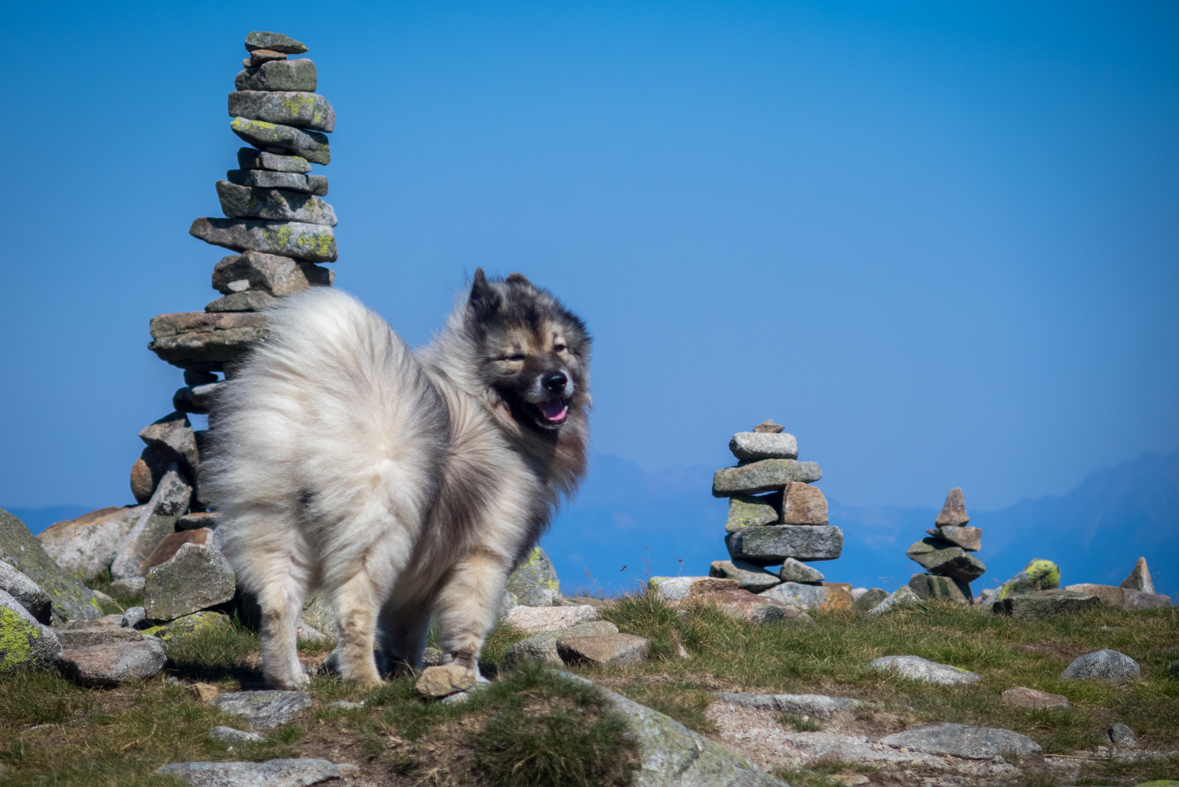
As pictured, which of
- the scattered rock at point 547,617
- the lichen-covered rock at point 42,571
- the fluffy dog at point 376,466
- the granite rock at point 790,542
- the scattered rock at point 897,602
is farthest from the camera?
the granite rock at point 790,542

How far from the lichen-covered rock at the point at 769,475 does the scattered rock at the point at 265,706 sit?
365 inches

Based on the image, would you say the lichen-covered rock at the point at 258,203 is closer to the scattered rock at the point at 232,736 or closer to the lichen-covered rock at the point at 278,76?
the lichen-covered rock at the point at 278,76

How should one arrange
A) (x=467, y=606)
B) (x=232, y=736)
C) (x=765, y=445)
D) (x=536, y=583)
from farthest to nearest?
(x=765, y=445)
(x=536, y=583)
(x=467, y=606)
(x=232, y=736)

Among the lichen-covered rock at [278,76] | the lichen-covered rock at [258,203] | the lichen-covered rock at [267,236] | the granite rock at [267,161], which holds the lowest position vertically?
the lichen-covered rock at [267,236]

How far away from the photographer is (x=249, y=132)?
508 inches

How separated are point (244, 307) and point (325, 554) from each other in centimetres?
868

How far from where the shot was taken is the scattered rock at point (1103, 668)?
7.45 meters

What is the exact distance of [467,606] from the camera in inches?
218

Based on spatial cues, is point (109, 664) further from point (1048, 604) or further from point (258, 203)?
point (1048, 604)

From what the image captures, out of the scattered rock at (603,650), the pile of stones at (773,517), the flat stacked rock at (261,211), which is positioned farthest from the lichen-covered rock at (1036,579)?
the flat stacked rock at (261,211)

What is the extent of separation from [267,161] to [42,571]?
6366 millimetres

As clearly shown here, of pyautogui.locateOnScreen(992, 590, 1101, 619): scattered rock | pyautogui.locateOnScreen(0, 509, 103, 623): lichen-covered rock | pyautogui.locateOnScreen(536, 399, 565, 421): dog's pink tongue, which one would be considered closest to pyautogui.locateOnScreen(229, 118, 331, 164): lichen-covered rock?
pyautogui.locateOnScreen(0, 509, 103, 623): lichen-covered rock

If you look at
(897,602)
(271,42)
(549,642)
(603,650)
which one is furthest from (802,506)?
(271,42)

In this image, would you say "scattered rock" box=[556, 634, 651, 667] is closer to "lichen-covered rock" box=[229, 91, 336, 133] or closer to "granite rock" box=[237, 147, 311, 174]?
"granite rock" box=[237, 147, 311, 174]
